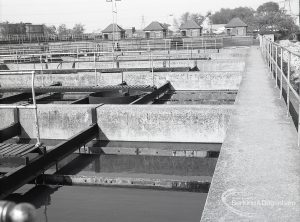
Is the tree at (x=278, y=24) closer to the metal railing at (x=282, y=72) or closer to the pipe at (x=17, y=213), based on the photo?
the metal railing at (x=282, y=72)

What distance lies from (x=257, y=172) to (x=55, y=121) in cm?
519

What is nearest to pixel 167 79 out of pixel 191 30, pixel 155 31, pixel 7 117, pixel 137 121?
pixel 137 121

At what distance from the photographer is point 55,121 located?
318 inches

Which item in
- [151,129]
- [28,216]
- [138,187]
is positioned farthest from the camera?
[151,129]

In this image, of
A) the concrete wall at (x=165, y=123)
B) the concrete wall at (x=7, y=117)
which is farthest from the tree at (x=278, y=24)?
the concrete wall at (x=7, y=117)

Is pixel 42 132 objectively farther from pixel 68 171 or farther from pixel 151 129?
pixel 151 129

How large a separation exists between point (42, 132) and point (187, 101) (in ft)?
20.5

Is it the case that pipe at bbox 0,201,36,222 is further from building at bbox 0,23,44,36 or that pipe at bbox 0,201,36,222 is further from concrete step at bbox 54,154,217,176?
building at bbox 0,23,44,36

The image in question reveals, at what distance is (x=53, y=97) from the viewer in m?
14.2

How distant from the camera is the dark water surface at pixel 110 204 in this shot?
544 cm

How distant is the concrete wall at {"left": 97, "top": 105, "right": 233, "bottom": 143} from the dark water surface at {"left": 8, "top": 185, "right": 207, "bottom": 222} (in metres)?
1.65

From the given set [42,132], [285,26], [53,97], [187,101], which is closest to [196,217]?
[42,132]

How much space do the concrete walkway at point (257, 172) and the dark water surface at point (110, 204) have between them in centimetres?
126

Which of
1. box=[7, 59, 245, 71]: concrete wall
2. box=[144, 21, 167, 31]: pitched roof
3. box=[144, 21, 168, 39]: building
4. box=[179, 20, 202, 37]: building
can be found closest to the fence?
box=[7, 59, 245, 71]: concrete wall
